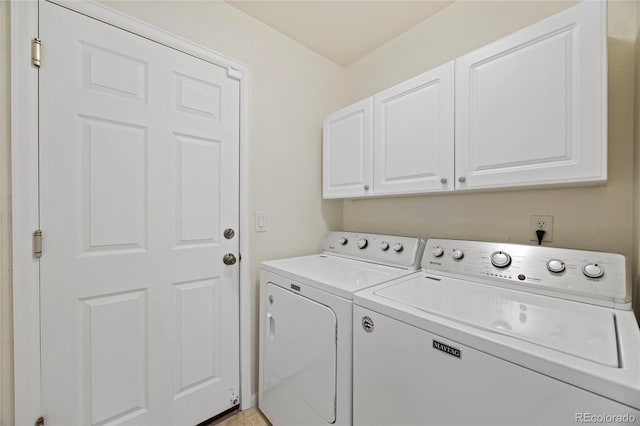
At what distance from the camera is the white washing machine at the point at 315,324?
3.69 feet

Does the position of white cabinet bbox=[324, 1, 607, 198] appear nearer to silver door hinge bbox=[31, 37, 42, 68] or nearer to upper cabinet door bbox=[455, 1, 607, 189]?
upper cabinet door bbox=[455, 1, 607, 189]

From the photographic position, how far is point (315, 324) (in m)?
1.23

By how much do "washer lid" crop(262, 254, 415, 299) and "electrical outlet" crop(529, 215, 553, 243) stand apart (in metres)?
0.63

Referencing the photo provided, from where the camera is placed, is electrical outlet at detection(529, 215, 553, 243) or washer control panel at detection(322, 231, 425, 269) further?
washer control panel at detection(322, 231, 425, 269)

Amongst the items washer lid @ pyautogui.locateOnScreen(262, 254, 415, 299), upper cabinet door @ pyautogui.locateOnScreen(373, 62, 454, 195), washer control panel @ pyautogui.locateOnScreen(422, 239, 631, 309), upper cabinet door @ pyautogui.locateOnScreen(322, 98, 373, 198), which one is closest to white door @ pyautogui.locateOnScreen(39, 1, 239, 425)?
washer lid @ pyautogui.locateOnScreen(262, 254, 415, 299)

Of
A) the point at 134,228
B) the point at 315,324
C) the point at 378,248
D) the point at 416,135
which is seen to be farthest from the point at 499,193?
the point at 134,228

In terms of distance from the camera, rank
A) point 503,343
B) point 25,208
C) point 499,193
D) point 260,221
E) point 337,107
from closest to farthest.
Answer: point 503,343
point 25,208
point 499,193
point 260,221
point 337,107

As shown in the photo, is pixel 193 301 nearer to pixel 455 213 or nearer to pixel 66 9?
pixel 66 9

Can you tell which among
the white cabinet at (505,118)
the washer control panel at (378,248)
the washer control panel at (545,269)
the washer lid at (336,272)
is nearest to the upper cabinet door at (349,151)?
the white cabinet at (505,118)

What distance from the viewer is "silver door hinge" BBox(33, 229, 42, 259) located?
1.06m

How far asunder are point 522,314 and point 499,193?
0.76m

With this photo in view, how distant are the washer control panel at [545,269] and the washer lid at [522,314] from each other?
0.16ft

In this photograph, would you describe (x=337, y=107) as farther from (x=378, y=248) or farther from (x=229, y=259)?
(x=229, y=259)

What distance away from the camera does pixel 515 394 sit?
0.66 metres
